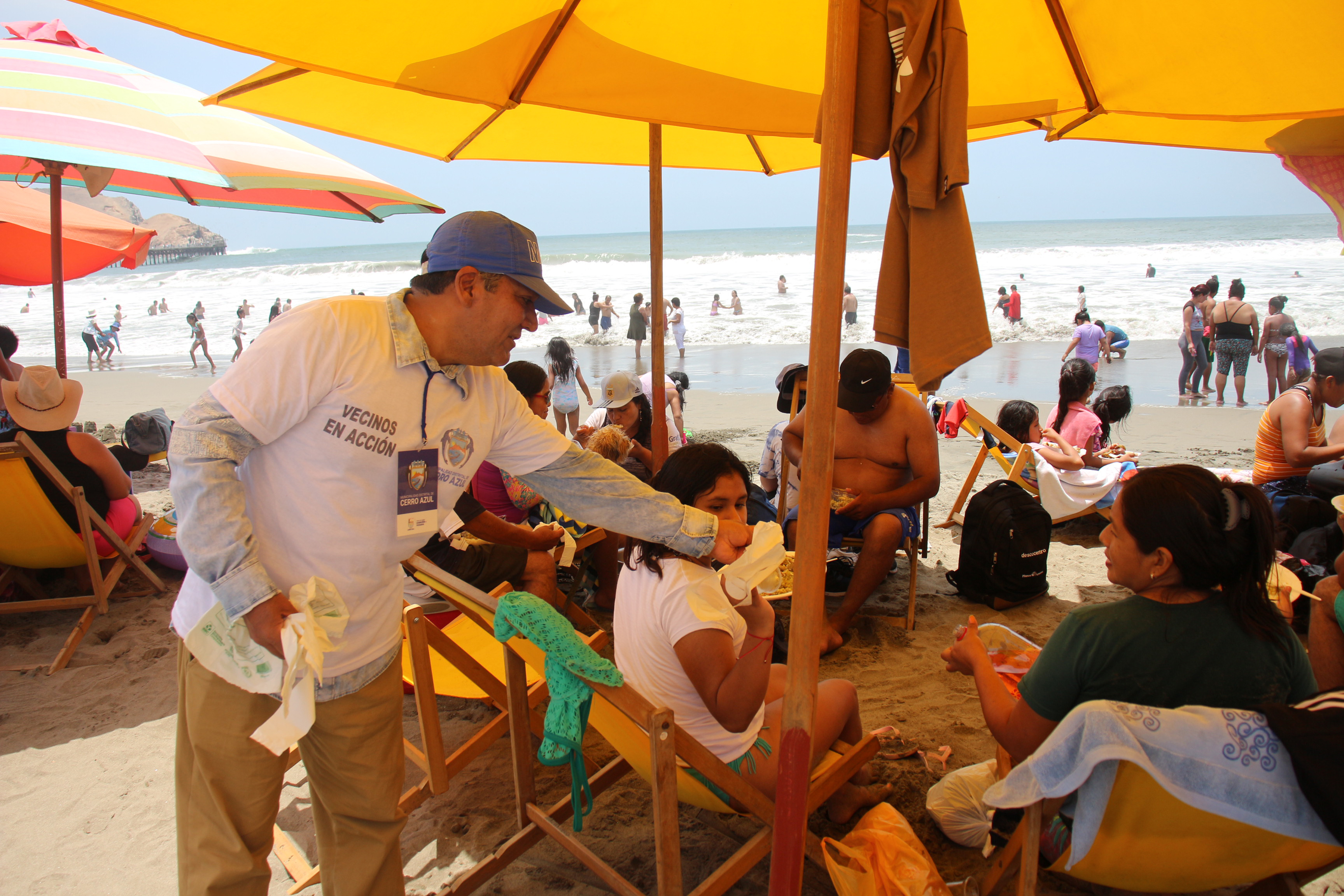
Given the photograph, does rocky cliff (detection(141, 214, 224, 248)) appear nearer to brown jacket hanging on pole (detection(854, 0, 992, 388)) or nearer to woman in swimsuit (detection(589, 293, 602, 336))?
woman in swimsuit (detection(589, 293, 602, 336))

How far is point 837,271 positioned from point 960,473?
633cm

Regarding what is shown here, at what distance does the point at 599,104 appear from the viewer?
2.87m

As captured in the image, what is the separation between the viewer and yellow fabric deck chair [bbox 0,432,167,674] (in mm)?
3789

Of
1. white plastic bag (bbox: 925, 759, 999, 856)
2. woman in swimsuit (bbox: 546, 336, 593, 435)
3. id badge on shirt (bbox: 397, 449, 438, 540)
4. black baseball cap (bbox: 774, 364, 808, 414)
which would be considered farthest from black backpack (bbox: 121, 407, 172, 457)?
white plastic bag (bbox: 925, 759, 999, 856)

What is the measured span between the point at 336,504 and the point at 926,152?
146 cm

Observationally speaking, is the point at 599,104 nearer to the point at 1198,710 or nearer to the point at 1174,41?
the point at 1174,41

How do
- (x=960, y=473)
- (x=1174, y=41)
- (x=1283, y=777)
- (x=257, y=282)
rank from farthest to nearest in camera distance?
(x=257, y=282) → (x=960, y=473) → (x=1174, y=41) → (x=1283, y=777)

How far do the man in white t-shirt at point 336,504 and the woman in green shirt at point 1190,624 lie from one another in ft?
4.95

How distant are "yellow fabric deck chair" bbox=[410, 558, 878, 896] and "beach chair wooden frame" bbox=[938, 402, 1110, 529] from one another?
337cm

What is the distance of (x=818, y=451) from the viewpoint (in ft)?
4.99

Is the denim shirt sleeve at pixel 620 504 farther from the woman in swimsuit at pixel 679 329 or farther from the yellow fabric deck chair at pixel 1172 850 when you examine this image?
the woman in swimsuit at pixel 679 329

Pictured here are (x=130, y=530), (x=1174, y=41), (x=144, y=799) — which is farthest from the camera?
(x=130, y=530)

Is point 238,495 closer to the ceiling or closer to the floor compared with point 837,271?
closer to the floor

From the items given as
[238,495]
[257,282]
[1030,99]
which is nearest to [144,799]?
[238,495]
